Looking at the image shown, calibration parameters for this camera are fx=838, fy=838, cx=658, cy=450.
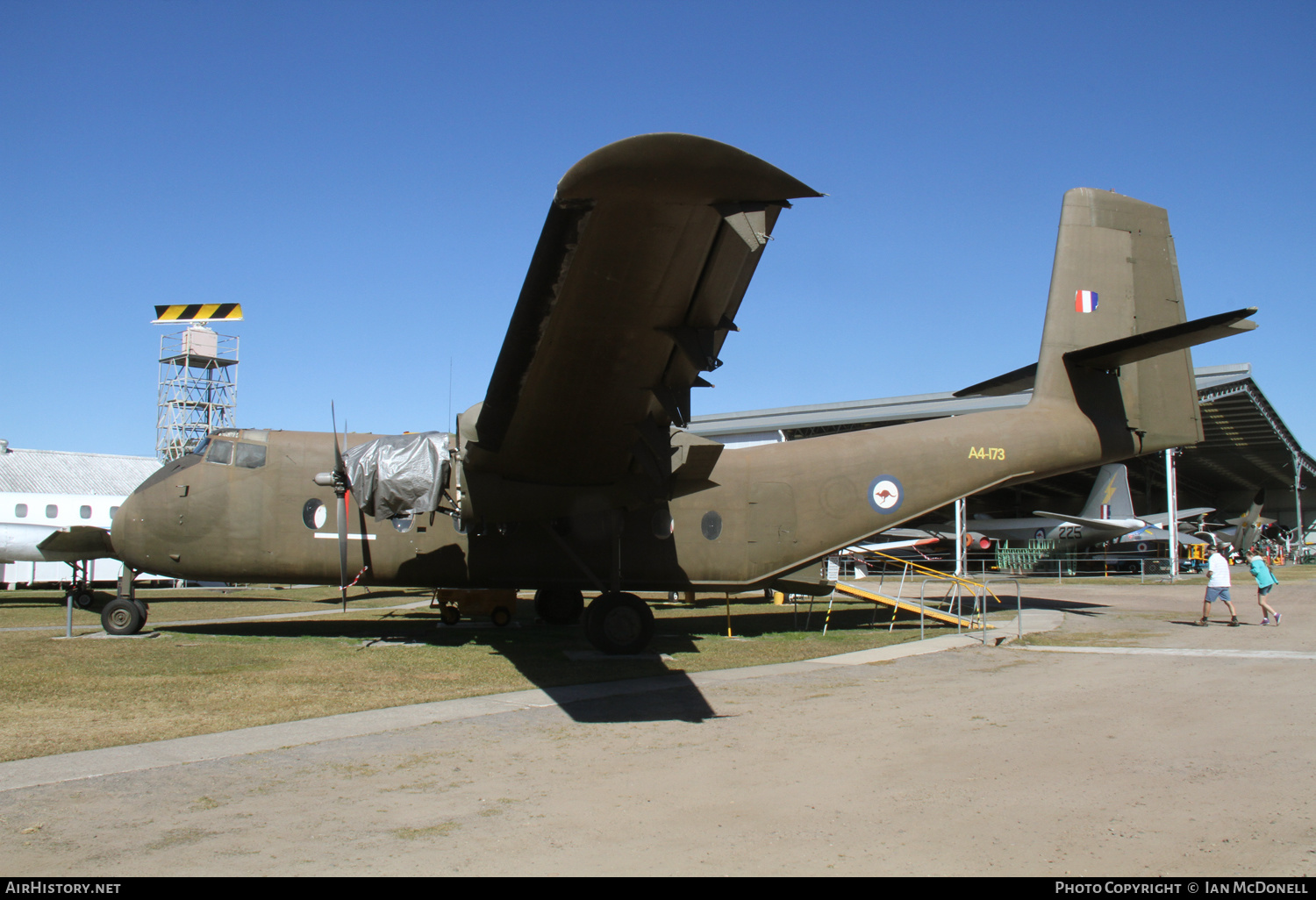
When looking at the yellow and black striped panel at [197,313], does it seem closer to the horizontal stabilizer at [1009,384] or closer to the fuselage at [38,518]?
the fuselage at [38,518]

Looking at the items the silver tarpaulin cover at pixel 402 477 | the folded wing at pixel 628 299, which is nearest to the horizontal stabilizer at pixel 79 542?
the silver tarpaulin cover at pixel 402 477

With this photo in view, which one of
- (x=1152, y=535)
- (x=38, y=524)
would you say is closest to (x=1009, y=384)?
(x=38, y=524)

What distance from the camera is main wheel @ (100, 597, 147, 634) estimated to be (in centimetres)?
1357

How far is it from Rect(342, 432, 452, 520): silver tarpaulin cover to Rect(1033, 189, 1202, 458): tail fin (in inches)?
420

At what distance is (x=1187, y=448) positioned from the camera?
34.4 meters

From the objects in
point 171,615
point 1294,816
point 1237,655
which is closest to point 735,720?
point 1294,816

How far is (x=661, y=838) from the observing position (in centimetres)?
463

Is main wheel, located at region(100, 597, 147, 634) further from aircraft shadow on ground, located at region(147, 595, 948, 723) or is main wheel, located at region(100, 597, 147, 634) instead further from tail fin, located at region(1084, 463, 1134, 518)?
tail fin, located at region(1084, 463, 1134, 518)

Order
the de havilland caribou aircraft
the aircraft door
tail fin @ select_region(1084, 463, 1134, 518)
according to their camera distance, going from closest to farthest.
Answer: the aircraft door → the de havilland caribou aircraft → tail fin @ select_region(1084, 463, 1134, 518)

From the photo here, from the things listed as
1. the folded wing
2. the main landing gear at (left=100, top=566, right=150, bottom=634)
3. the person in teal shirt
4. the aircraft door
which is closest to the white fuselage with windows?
the main landing gear at (left=100, top=566, right=150, bottom=634)

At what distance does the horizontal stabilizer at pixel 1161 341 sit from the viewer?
11.4 m

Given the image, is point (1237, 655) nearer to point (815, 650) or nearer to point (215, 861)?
point (815, 650)

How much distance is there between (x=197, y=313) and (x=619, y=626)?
54755mm

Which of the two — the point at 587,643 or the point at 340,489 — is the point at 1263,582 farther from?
the point at 340,489
